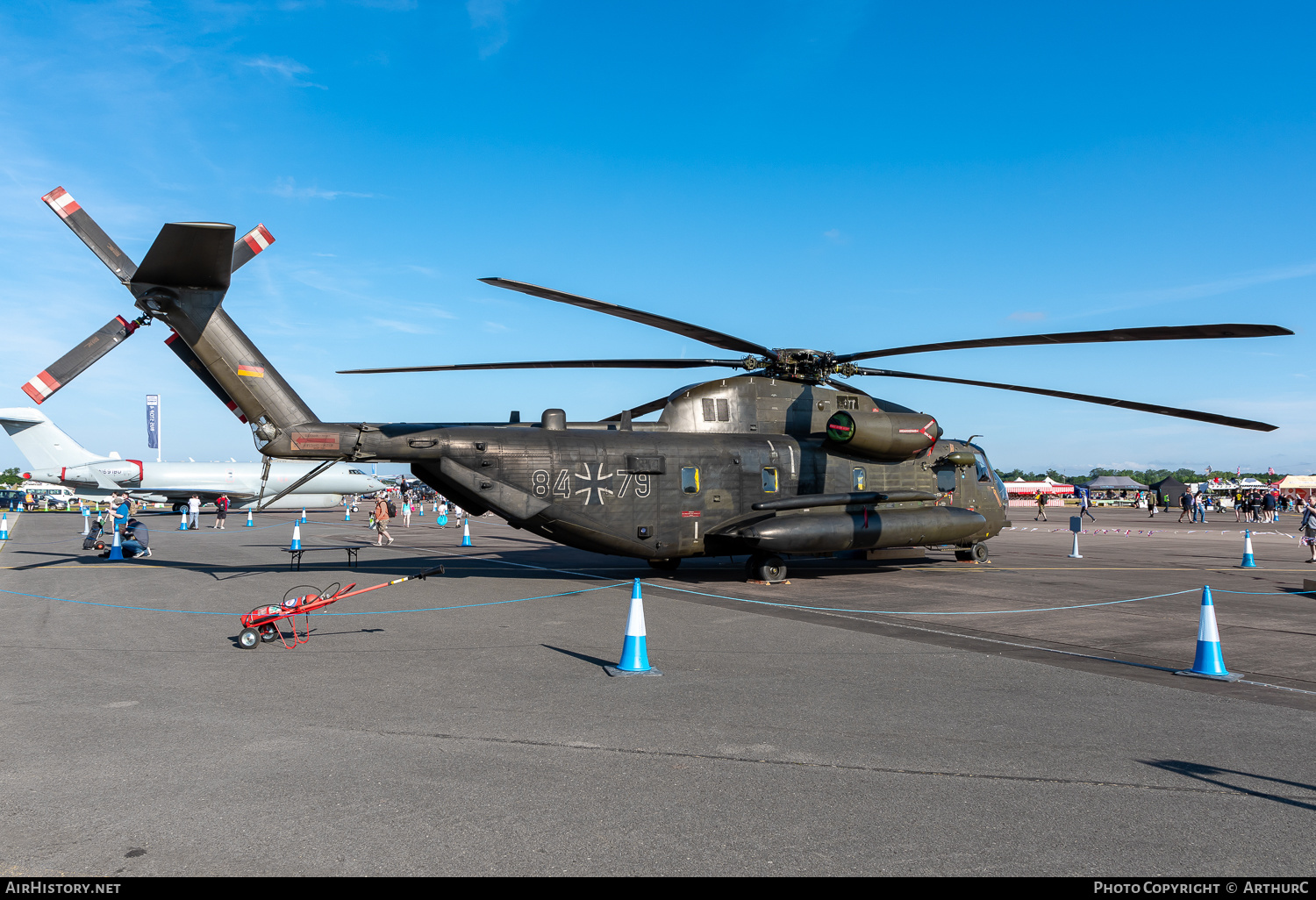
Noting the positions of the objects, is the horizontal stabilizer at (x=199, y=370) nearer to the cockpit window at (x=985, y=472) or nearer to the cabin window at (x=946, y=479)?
the cabin window at (x=946, y=479)

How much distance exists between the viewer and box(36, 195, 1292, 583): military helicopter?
12.2 m

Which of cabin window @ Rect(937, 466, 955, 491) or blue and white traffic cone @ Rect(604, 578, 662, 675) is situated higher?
cabin window @ Rect(937, 466, 955, 491)

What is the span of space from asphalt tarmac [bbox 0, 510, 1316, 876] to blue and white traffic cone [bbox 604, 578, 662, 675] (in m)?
0.24

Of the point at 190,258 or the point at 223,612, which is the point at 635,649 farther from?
the point at 190,258

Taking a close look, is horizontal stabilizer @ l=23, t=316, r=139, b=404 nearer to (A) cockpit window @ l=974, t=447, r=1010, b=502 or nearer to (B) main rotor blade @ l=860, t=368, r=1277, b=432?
(B) main rotor blade @ l=860, t=368, r=1277, b=432

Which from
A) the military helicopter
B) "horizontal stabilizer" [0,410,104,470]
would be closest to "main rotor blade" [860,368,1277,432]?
the military helicopter

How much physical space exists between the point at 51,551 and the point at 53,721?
22.3m

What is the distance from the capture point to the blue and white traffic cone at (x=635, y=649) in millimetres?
7887

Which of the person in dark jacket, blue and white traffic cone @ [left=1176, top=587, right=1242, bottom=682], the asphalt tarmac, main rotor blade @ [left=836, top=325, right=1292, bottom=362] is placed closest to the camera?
the asphalt tarmac

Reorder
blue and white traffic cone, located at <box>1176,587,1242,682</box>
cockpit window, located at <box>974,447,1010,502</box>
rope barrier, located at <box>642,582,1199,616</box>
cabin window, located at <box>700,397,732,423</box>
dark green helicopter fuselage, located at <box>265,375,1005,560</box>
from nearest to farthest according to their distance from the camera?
blue and white traffic cone, located at <box>1176,587,1242,682</box>, rope barrier, located at <box>642,582,1199,616</box>, dark green helicopter fuselage, located at <box>265,375,1005,560</box>, cabin window, located at <box>700,397,732,423</box>, cockpit window, located at <box>974,447,1010,502</box>

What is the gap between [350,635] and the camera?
9.91 metres

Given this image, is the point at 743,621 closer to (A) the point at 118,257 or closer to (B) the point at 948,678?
(B) the point at 948,678

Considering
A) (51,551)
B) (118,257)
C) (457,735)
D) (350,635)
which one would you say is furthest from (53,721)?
(51,551)

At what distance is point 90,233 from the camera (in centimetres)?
1188
